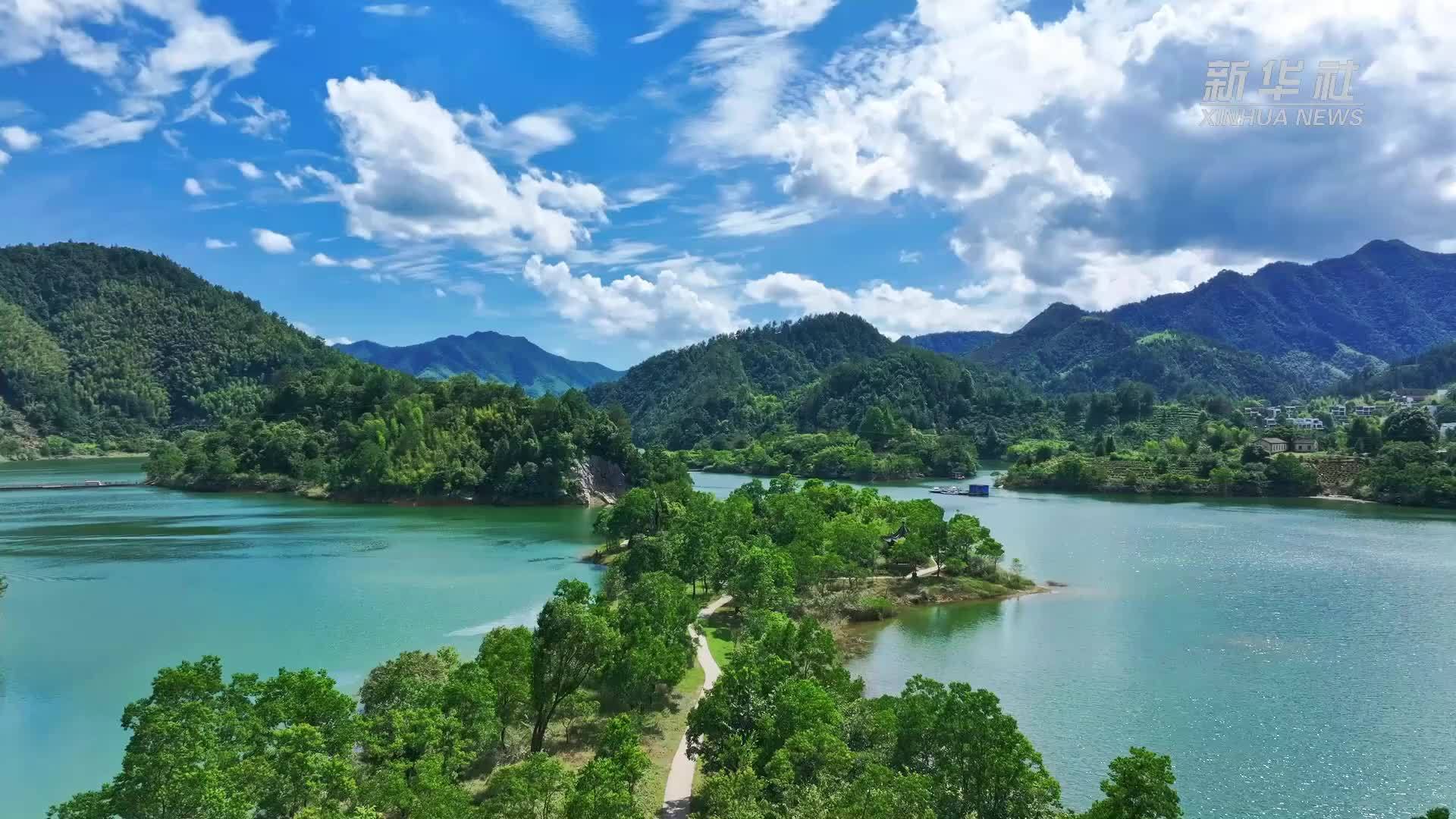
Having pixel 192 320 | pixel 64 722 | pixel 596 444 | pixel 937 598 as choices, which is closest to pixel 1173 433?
pixel 596 444

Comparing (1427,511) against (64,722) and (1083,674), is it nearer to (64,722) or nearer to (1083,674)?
(1083,674)

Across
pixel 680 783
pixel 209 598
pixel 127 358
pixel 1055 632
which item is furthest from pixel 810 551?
pixel 127 358

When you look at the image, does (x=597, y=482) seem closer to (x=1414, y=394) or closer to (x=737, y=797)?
(x=737, y=797)

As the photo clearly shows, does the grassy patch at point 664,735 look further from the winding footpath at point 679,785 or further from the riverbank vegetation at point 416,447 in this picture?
the riverbank vegetation at point 416,447

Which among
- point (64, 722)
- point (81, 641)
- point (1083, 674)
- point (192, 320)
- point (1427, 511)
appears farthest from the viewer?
point (192, 320)

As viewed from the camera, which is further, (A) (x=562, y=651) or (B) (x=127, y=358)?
(B) (x=127, y=358)

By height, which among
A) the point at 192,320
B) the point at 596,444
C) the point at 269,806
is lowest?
the point at 269,806
